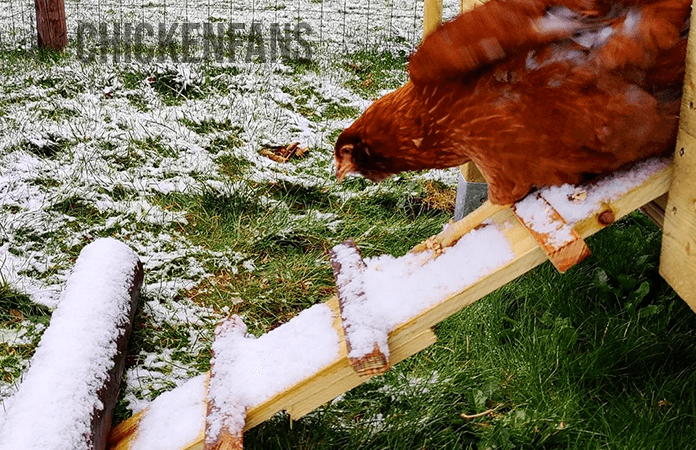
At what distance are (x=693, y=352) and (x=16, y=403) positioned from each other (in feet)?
5.99

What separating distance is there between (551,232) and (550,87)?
30 centimetres

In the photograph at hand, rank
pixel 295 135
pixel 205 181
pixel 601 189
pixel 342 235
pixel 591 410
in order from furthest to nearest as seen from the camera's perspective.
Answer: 1. pixel 295 135
2. pixel 205 181
3. pixel 342 235
4. pixel 591 410
5. pixel 601 189

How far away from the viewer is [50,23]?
4.38 metres

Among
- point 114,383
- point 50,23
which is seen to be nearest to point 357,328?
point 114,383

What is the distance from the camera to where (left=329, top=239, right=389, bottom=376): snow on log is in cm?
131

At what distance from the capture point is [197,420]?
1.44 m

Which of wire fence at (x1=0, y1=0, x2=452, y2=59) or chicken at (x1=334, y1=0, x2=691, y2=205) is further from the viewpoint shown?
wire fence at (x1=0, y1=0, x2=452, y2=59)

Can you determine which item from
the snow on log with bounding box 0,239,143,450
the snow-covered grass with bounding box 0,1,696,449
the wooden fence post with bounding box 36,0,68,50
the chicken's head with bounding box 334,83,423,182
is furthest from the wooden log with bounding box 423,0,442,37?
the wooden fence post with bounding box 36,0,68,50

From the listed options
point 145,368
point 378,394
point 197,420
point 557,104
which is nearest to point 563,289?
point 378,394

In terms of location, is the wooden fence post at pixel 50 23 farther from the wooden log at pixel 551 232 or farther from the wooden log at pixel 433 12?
the wooden log at pixel 551 232

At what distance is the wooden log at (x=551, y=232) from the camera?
4.04ft

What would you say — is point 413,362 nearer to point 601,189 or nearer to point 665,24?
point 601,189

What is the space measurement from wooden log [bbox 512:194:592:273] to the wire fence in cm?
385

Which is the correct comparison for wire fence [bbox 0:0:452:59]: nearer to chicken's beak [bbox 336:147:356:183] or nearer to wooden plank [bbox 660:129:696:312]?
chicken's beak [bbox 336:147:356:183]
